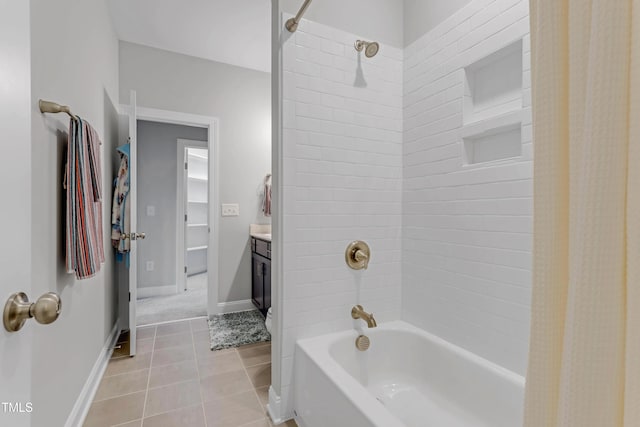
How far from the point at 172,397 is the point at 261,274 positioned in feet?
4.23

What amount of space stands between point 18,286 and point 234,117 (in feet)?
9.46

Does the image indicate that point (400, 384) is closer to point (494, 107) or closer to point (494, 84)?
point (494, 107)

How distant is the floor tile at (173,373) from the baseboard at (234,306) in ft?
3.12

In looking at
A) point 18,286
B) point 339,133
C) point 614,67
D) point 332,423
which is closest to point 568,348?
point 614,67

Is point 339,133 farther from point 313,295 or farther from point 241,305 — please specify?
point 241,305

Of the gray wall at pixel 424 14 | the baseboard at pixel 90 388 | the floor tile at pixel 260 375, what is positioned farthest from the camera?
the floor tile at pixel 260 375

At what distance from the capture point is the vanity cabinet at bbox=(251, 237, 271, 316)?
275 cm

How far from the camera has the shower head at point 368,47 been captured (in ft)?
5.27

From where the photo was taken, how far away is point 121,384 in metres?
1.89

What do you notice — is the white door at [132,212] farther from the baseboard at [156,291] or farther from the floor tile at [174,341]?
the baseboard at [156,291]

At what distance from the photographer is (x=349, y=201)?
173cm

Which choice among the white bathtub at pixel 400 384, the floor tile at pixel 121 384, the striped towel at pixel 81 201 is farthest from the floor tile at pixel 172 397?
the striped towel at pixel 81 201

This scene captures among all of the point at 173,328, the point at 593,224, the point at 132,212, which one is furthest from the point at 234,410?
the point at 593,224

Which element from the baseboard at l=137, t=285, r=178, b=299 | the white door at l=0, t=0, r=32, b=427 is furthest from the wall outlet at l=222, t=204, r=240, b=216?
the white door at l=0, t=0, r=32, b=427
